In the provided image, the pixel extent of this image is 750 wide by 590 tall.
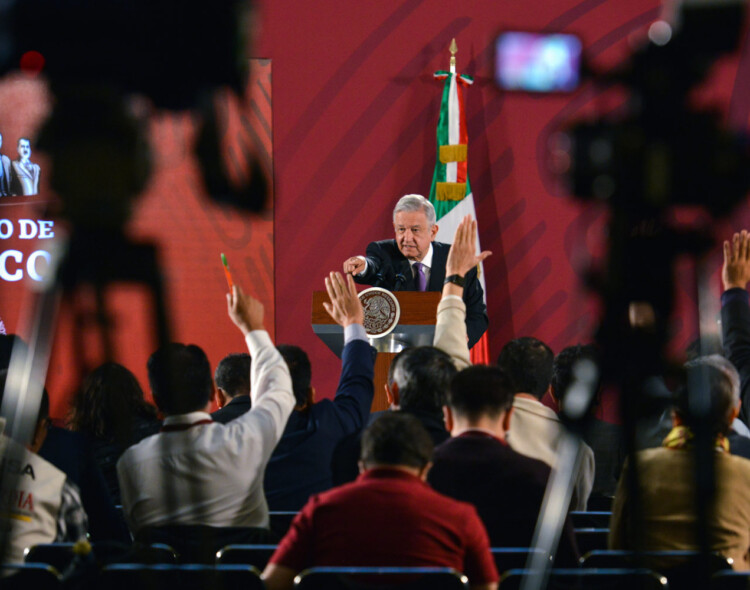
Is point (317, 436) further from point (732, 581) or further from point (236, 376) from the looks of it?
point (732, 581)

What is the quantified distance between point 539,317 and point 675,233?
508 cm

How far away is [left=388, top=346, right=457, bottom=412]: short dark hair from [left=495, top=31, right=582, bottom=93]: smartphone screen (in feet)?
12.7

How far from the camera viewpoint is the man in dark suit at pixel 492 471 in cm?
199

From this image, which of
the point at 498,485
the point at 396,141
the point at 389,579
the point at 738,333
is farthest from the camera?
the point at 396,141

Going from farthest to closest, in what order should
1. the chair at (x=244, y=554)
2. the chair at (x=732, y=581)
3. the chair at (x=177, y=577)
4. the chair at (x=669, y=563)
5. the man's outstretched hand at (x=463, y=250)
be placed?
the man's outstretched hand at (x=463, y=250)
the chair at (x=244, y=554)
the chair at (x=669, y=563)
the chair at (x=732, y=581)
the chair at (x=177, y=577)

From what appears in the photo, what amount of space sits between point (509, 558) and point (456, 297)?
34.6 inches

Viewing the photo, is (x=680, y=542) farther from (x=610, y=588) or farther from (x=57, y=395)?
(x=57, y=395)

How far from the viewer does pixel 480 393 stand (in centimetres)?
209

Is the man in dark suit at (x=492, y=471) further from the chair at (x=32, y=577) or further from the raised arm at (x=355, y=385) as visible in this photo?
the chair at (x=32, y=577)

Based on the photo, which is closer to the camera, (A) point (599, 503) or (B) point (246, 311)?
(B) point (246, 311)

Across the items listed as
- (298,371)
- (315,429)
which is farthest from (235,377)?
(315,429)

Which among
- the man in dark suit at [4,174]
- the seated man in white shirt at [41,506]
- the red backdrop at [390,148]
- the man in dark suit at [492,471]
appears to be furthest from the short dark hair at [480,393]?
the man in dark suit at [4,174]

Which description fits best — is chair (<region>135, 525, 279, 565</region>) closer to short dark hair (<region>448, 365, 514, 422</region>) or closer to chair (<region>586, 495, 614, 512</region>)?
short dark hair (<region>448, 365, 514, 422</region>)

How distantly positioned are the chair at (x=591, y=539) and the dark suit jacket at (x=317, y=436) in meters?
0.69
